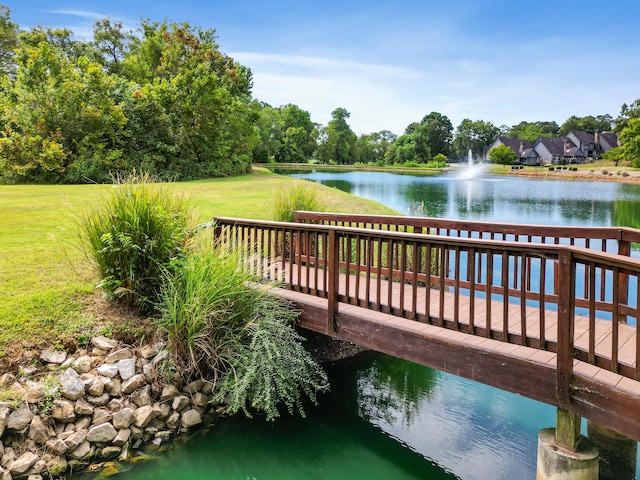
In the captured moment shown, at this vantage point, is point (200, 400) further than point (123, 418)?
Yes

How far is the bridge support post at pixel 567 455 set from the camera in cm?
331

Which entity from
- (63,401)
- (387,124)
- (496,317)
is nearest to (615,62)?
(496,317)

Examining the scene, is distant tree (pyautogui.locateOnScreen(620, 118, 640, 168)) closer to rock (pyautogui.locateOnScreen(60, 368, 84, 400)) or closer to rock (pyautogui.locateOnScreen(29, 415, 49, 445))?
rock (pyautogui.locateOnScreen(60, 368, 84, 400))

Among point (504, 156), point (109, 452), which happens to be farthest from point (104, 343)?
point (504, 156)

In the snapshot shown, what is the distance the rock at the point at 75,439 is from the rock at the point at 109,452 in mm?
191

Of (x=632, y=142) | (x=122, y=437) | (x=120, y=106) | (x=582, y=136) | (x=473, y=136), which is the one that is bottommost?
(x=122, y=437)

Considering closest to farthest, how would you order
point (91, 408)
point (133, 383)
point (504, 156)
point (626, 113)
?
point (91, 408) < point (133, 383) < point (626, 113) < point (504, 156)

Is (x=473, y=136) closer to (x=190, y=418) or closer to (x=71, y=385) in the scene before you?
(x=190, y=418)

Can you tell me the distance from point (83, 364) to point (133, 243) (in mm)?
1297

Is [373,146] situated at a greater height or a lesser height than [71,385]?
greater

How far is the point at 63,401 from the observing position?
4.27 m

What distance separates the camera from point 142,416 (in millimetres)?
4477

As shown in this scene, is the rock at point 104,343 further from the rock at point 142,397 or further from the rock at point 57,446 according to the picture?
the rock at point 57,446

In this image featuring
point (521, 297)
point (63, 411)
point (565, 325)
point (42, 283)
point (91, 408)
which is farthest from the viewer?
Answer: point (42, 283)
